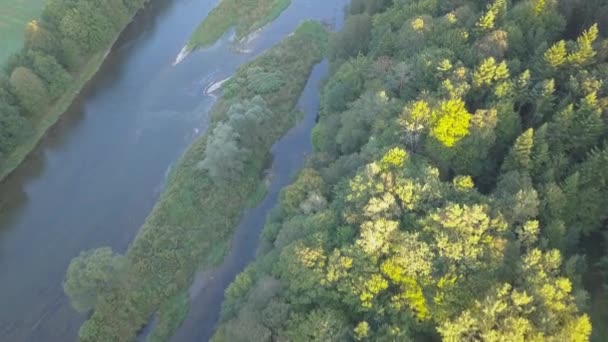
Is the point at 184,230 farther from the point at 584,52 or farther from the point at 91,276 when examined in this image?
the point at 584,52

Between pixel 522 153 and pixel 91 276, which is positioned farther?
pixel 91 276

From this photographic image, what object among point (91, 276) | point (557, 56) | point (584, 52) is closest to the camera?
point (584, 52)

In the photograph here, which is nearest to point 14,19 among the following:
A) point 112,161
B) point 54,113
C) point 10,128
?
point 54,113

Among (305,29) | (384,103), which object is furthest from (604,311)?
(305,29)

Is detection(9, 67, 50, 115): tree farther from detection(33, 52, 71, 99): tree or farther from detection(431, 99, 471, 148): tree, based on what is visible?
detection(431, 99, 471, 148): tree

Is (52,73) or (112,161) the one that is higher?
(52,73)

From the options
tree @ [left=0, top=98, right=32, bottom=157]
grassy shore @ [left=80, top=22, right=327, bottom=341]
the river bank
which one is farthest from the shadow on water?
tree @ [left=0, top=98, right=32, bottom=157]

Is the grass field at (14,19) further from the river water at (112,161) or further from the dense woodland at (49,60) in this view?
the river water at (112,161)
